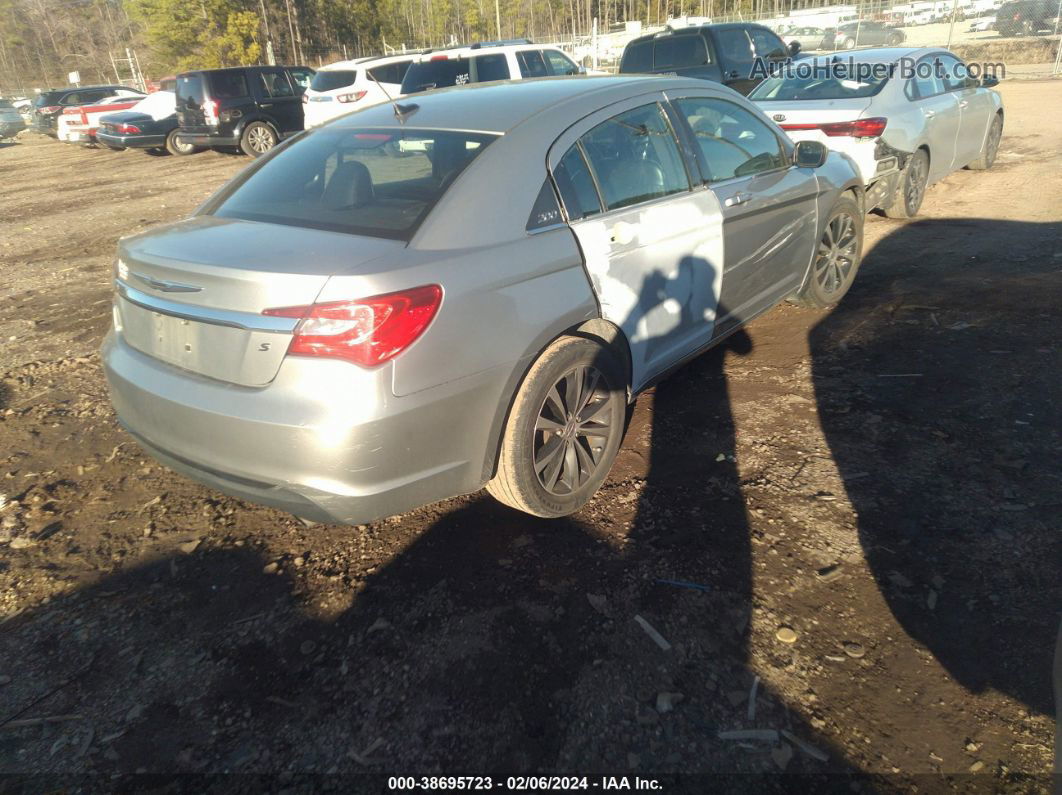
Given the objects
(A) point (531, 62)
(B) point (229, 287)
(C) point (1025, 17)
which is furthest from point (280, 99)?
(C) point (1025, 17)

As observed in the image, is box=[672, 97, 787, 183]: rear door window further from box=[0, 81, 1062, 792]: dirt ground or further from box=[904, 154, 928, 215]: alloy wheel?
box=[904, 154, 928, 215]: alloy wheel

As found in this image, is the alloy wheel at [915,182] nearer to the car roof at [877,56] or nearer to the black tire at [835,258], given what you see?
the car roof at [877,56]

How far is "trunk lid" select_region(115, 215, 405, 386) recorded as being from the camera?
2.39m

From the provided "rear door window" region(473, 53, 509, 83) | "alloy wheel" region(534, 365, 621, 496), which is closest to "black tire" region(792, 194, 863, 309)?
"alloy wheel" region(534, 365, 621, 496)

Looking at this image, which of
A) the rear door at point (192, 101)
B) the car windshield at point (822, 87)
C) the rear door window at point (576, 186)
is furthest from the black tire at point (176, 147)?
the rear door window at point (576, 186)

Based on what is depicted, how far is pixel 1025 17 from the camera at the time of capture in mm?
26703

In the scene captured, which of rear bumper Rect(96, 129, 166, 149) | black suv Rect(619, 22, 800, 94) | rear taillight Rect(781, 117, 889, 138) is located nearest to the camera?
rear taillight Rect(781, 117, 889, 138)

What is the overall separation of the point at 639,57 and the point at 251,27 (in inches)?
1527

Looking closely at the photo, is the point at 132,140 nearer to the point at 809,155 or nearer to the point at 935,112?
the point at 935,112

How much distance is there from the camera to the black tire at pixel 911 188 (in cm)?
741

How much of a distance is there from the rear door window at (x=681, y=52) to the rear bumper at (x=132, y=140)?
40.8ft

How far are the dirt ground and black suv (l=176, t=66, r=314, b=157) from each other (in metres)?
12.8

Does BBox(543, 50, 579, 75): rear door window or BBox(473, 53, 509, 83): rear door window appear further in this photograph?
BBox(543, 50, 579, 75): rear door window

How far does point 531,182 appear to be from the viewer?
2.92 metres
